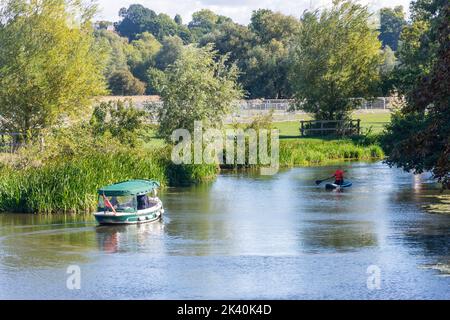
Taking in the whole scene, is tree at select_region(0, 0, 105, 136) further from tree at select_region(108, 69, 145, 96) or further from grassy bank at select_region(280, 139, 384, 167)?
tree at select_region(108, 69, 145, 96)

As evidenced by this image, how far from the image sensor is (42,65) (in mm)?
54469

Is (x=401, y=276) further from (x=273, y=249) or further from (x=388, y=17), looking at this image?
(x=388, y=17)

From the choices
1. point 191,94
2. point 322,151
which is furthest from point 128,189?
point 322,151

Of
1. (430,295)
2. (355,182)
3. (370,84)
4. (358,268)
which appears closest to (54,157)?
(355,182)

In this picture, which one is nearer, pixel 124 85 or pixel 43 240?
pixel 43 240

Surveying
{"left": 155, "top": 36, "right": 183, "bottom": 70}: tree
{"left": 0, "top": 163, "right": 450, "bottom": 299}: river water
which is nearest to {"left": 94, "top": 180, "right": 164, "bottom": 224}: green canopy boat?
{"left": 0, "top": 163, "right": 450, "bottom": 299}: river water

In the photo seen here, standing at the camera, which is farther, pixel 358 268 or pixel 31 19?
pixel 31 19

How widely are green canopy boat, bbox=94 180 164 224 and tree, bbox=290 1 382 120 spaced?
4153 centimetres

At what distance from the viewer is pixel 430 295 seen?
2431 centimetres

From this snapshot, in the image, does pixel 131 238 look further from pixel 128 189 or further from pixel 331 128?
pixel 331 128

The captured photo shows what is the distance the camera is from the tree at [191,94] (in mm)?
53406

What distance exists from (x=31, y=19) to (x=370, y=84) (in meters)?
32.0

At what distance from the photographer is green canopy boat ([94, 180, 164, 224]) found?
118 feet

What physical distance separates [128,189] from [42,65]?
1989 cm
